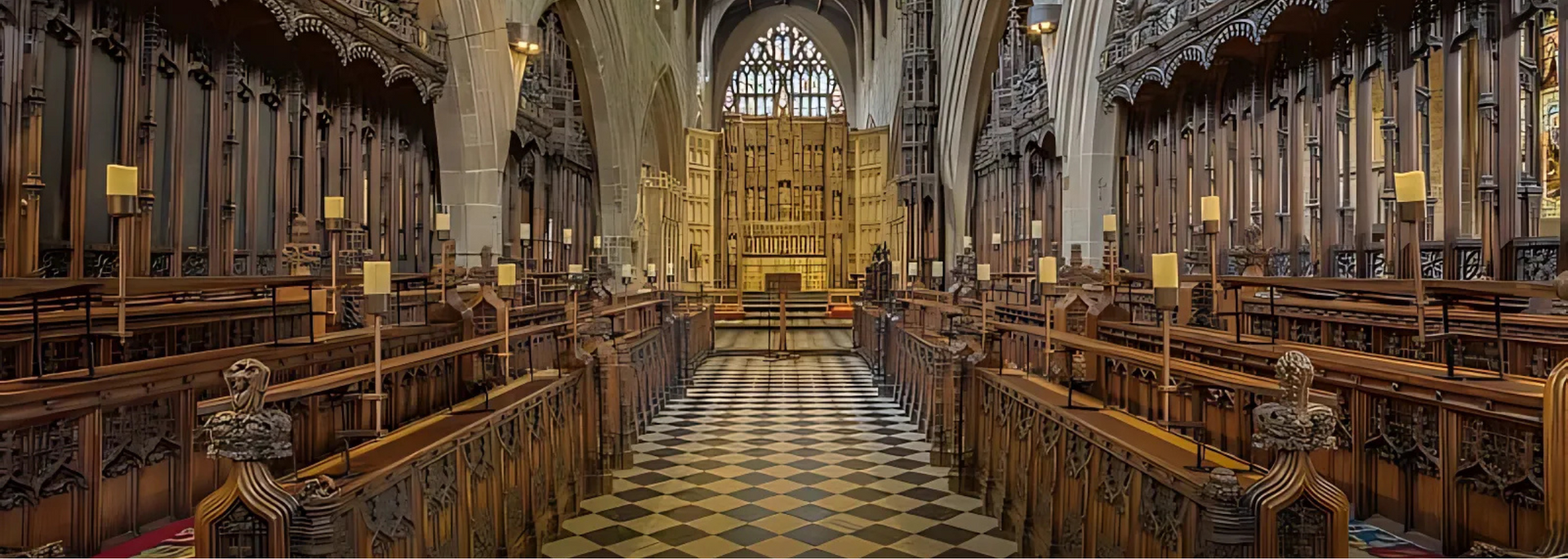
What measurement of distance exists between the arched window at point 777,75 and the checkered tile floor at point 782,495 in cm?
2907

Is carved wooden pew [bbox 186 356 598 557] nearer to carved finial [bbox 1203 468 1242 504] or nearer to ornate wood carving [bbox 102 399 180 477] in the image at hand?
ornate wood carving [bbox 102 399 180 477]

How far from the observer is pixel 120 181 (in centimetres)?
396

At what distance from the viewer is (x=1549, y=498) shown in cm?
269

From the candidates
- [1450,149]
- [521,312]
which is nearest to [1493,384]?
[1450,149]

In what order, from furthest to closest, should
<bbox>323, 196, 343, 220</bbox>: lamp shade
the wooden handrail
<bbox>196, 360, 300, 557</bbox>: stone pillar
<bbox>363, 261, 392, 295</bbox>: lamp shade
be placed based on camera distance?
<bbox>323, 196, 343, 220</bbox>: lamp shade < <bbox>363, 261, 392, 295</bbox>: lamp shade < the wooden handrail < <bbox>196, 360, 300, 557</bbox>: stone pillar

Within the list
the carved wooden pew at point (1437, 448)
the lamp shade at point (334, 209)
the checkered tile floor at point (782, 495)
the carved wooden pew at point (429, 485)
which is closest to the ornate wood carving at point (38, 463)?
the carved wooden pew at point (429, 485)

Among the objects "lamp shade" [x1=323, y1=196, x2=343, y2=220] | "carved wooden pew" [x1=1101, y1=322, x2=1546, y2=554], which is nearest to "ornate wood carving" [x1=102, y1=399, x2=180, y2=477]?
"lamp shade" [x1=323, y1=196, x2=343, y2=220]

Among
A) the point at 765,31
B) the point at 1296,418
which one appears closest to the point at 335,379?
the point at 1296,418

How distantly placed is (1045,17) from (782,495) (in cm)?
926

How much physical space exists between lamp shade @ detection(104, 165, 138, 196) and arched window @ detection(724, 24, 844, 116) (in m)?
33.2

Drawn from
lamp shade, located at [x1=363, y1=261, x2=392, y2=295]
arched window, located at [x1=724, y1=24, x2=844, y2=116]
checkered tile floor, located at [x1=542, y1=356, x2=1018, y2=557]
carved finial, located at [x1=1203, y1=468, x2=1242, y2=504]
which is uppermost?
arched window, located at [x1=724, y1=24, x2=844, y2=116]

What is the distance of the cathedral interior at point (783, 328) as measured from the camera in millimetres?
3031

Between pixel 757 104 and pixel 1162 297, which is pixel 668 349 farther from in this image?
pixel 757 104

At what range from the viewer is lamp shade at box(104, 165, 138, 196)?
12.9 ft
